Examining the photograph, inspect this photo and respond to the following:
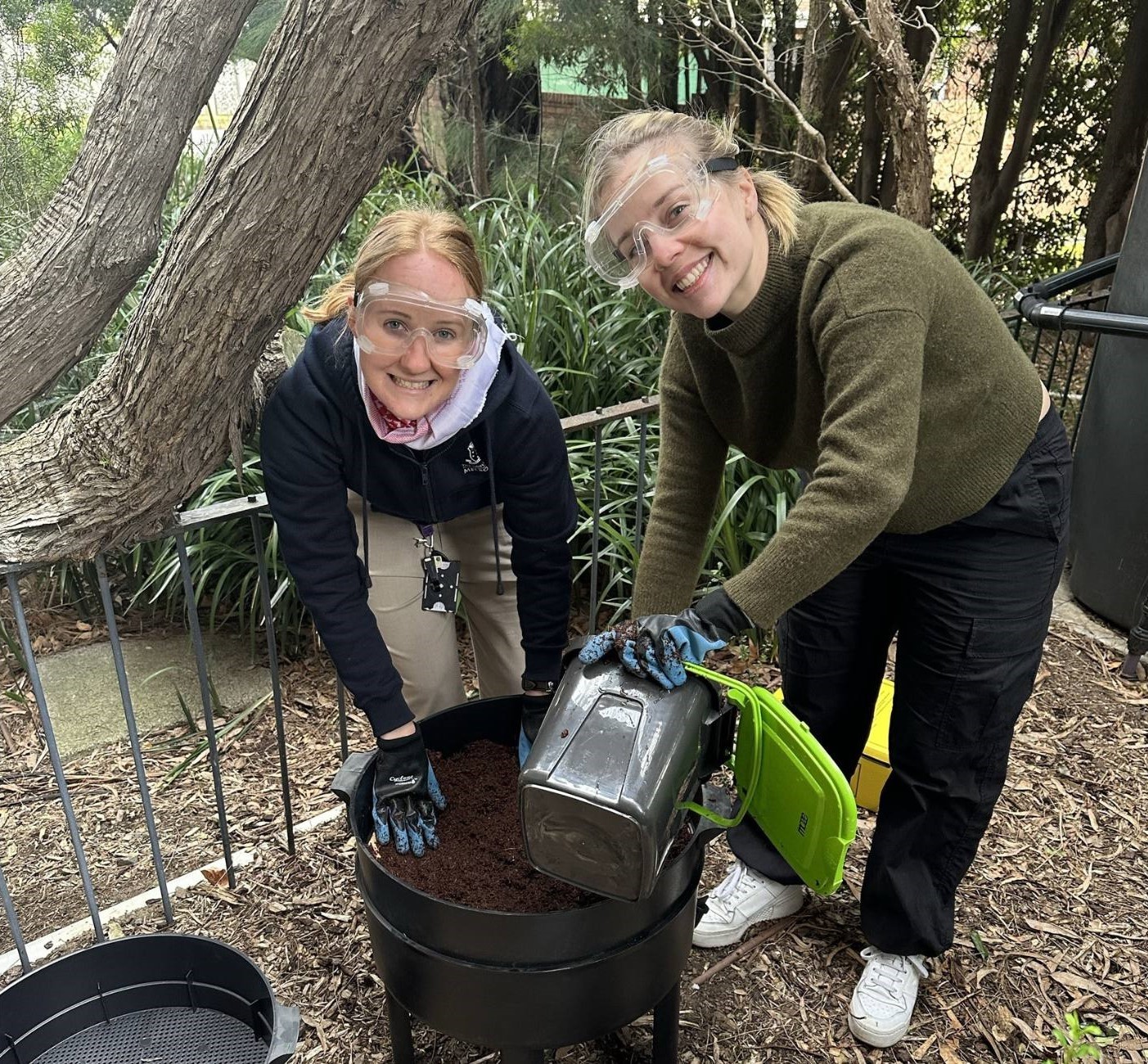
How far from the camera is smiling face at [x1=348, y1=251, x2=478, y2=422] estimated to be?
4.90ft

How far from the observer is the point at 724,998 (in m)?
2.00

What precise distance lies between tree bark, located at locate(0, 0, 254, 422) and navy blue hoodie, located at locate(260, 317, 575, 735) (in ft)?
1.28

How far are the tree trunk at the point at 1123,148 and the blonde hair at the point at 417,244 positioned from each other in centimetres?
609

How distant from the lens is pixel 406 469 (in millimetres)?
1743

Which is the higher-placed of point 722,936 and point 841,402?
point 841,402

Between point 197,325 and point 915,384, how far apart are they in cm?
112

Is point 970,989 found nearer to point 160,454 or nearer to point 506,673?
point 506,673

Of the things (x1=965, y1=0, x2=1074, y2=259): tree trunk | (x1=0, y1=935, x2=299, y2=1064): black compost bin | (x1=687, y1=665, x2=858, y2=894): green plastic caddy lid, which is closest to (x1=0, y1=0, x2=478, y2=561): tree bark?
(x1=0, y1=935, x2=299, y2=1064): black compost bin

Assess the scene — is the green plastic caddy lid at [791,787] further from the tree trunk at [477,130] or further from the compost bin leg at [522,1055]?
the tree trunk at [477,130]

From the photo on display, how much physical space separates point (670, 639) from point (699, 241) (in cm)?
60

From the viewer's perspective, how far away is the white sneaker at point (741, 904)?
2096mm

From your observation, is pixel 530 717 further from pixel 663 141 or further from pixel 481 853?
pixel 663 141

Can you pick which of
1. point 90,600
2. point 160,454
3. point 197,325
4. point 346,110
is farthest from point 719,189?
point 90,600

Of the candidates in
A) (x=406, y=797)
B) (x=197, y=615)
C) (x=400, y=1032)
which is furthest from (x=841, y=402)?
(x=197, y=615)
